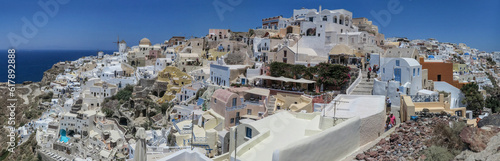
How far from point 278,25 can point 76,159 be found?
Result: 29.7 meters

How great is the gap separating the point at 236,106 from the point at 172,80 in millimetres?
14244

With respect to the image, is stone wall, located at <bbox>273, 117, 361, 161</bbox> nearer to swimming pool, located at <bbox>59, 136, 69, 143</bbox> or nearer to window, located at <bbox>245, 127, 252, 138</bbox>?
window, located at <bbox>245, 127, 252, 138</bbox>

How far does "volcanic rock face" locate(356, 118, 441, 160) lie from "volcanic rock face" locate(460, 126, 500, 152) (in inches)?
46.3

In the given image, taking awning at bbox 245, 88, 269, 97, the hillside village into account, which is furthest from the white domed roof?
awning at bbox 245, 88, 269, 97

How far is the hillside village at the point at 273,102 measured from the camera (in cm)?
1081

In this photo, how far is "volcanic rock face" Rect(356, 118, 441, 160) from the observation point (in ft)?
31.1

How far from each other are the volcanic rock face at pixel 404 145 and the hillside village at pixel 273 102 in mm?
43

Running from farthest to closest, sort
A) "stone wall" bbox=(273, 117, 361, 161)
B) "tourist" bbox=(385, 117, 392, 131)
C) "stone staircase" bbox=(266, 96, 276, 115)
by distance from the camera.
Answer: "stone staircase" bbox=(266, 96, 276, 115) < "tourist" bbox=(385, 117, 392, 131) < "stone wall" bbox=(273, 117, 361, 161)

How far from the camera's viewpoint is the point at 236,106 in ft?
66.4

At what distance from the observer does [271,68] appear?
26203 millimetres

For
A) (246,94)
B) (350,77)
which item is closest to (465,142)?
(350,77)

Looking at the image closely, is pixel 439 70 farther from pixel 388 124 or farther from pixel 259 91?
pixel 259 91

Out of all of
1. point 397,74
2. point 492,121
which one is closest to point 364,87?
point 397,74

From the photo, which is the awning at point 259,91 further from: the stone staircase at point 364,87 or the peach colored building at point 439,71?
the peach colored building at point 439,71
